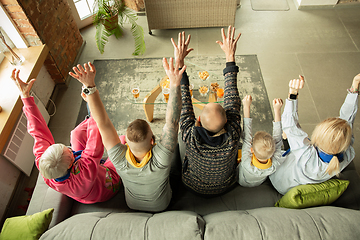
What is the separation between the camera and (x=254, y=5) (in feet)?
13.9

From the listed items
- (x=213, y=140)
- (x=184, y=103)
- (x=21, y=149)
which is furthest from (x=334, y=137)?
(x=21, y=149)

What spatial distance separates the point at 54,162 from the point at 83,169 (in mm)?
203

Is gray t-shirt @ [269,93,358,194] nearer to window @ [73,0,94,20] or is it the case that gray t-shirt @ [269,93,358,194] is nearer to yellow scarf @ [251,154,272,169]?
yellow scarf @ [251,154,272,169]

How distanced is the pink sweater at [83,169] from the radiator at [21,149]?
0.86 m

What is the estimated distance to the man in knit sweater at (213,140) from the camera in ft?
4.39

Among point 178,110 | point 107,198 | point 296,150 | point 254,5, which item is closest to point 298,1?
point 254,5

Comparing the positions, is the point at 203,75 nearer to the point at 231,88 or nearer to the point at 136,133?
the point at 231,88

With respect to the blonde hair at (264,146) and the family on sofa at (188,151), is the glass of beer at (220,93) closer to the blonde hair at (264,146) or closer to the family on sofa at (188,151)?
the family on sofa at (188,151)

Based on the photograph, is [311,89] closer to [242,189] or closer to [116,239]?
[242,189]

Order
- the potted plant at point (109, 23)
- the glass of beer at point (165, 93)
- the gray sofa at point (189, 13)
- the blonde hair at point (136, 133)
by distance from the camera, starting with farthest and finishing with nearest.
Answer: the gray sofa at point (189, 13), the potted plant at point (109, 23), the glass of beer at point (165, 93), the blonde hair at point (136, 133)

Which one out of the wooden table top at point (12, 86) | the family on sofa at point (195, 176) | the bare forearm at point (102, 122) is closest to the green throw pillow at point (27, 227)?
the family on sofa at point (195, 176)

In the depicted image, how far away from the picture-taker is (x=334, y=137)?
1.29 meters

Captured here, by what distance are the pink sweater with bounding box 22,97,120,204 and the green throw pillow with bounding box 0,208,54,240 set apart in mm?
182

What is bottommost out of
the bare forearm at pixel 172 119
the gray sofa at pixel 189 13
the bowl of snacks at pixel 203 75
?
the bare forearm at pixel 172 119
